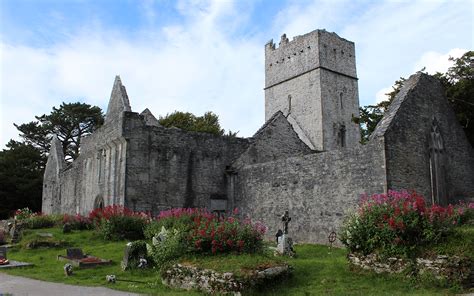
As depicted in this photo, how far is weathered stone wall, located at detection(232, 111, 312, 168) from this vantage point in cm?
2375

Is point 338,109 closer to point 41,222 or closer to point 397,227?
point 41,222

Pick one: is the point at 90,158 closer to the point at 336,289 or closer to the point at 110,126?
the point at 110,126

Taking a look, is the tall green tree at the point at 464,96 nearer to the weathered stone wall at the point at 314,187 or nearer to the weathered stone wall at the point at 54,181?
the weathered stone wall at the point at 314,187

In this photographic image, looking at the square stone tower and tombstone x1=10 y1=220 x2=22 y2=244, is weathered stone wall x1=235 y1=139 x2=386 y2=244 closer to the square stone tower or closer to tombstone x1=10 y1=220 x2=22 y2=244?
tombstone x1=10 y1=220 x2=22 y2=244

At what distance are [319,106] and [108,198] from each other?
32.8 metres

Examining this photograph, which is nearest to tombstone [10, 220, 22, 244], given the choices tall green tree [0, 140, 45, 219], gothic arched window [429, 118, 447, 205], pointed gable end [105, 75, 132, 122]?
pointed gable end [105, 75, 132, 122]

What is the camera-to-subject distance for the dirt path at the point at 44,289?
9.63 m

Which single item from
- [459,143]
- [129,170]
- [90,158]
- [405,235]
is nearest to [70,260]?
[129,170]

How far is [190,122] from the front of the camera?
50906 millimetres

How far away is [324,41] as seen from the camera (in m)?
52.0

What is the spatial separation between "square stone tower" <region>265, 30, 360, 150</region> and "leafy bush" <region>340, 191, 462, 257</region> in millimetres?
39282

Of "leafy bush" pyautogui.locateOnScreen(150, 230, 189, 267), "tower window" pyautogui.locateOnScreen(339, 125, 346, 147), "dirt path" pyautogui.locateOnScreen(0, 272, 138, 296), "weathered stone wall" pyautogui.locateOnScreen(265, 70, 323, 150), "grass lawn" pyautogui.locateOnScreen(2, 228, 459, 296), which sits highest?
"weathered stone wall" pyautogui.locateOnScreen(265, 70, 323, 150)

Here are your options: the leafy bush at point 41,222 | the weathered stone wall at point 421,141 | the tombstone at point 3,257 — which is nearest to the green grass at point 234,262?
the tombstone at point 3,257

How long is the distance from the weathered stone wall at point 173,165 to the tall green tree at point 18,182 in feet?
87.7
